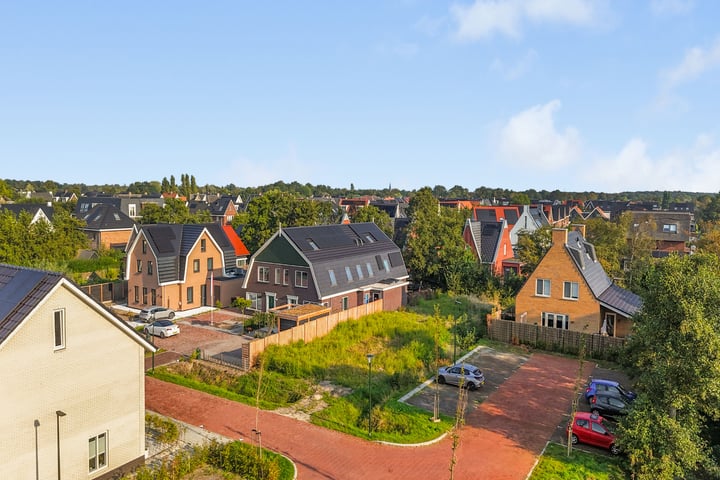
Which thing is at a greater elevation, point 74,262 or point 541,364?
point 74,262

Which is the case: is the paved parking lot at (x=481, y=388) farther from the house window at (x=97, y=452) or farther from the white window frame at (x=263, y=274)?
the white window frame at (x=263, y=274)

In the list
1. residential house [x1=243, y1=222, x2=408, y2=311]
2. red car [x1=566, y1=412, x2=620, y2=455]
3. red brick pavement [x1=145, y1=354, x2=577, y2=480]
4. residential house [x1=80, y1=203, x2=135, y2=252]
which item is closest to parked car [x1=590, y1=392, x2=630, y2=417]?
red brick pavement [x1=145, y1=354, x2=577, y2=480]

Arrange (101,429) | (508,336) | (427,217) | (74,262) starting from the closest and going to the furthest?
(101,429) < (508,336) < (427,217) < (74,262)

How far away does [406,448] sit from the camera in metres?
20.4

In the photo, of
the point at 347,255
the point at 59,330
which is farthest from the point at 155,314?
the point at 59,330

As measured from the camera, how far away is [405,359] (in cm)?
3006

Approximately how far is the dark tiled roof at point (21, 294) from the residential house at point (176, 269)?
2600 cm

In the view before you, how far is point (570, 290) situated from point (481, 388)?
1238cm

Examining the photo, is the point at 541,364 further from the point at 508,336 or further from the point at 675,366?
the point at 675,366

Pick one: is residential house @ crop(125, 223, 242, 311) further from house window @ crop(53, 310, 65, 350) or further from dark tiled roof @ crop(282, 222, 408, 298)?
house window @ crop(53, 310, 65, 350)

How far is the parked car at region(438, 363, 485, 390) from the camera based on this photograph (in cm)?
2684

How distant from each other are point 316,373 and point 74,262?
4049cm

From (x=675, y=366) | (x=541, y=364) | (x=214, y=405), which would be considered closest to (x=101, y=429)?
(x=214, y=405)

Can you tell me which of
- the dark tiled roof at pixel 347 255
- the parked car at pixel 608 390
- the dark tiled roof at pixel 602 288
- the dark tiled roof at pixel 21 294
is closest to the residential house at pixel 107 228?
the dark tiled roof at pixel 347 255
